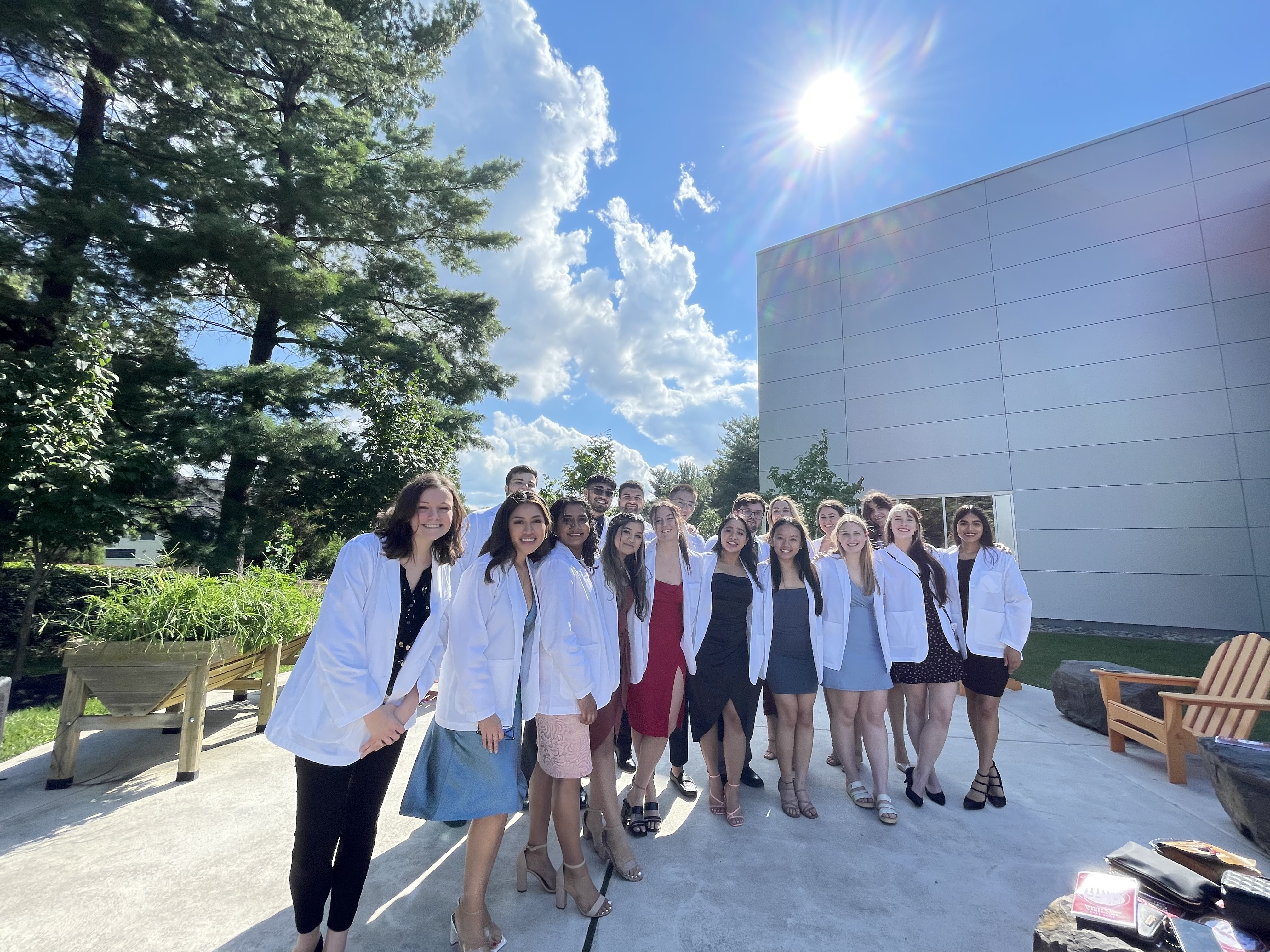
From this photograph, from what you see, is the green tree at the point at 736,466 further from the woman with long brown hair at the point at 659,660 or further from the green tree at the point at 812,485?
the woman with long brown hair at the point at 659,660

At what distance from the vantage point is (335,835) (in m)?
2.13

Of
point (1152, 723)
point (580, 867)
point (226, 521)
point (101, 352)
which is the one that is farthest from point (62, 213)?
point (1152, 723)

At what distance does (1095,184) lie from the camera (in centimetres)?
1230

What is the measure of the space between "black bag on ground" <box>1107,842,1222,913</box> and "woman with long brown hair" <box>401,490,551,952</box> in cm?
258

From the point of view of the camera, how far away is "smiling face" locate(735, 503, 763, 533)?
4.56 metres

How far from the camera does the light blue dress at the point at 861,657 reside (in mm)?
3801

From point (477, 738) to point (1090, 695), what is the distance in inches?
253

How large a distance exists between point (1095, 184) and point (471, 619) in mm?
16979

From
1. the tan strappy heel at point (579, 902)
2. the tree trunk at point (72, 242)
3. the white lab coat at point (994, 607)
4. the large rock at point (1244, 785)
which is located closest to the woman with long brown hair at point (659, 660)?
the tan strappy heel at point (579, 902)

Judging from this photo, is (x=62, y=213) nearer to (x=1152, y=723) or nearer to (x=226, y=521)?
(x=226, y=521)

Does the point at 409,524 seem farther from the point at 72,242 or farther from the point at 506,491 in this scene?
the point at 72,242

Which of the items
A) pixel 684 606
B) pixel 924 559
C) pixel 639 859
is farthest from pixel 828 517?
pixel 639 859

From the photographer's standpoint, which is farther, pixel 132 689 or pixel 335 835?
pixel 132 689

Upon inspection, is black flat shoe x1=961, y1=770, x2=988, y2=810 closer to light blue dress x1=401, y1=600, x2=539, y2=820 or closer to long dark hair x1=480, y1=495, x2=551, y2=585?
light blue dress x1=401, y1=600, x2=539, y2=820
